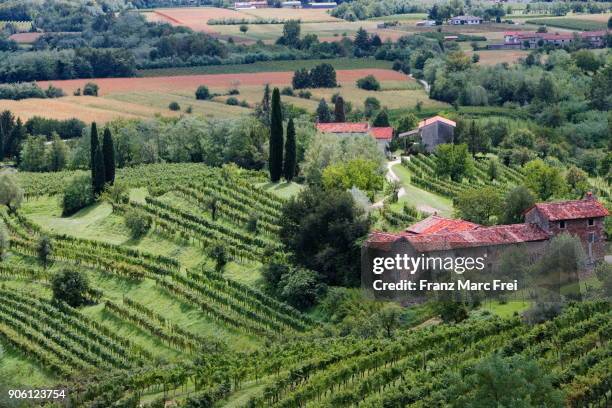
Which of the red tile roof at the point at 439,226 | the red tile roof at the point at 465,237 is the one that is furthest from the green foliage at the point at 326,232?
the red tile roof at the point at 439,226

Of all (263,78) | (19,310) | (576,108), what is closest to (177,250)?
(19,310)

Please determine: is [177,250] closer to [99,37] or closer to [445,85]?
[445,85]

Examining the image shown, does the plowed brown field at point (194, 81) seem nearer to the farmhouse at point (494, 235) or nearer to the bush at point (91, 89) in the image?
the bush at point (91, 89)

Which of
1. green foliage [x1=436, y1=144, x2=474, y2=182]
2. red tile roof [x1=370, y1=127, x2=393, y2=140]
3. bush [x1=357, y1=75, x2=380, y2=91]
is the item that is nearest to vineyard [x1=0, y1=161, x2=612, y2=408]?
green foliage [x1=436, y1=144, x2=474, y2=182]

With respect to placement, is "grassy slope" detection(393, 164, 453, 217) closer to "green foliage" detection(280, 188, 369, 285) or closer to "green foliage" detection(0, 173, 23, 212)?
"green foliage" detection(280, 188, 369, 285)

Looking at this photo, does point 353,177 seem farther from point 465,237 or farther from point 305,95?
point 305,95
